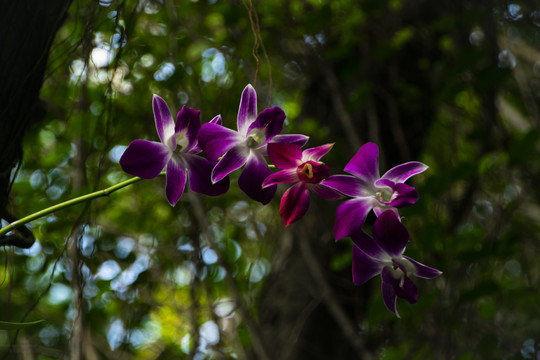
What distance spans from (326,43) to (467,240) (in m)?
0.79

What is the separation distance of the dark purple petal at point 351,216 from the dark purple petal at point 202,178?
0.10m

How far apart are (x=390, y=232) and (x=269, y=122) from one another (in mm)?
127

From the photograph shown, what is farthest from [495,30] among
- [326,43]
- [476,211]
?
[476,211]

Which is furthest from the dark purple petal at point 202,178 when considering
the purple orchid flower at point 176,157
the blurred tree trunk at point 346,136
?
the blurred tree trunk at point 346,136

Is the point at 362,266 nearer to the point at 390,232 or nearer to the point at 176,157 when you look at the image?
the point at 390,232

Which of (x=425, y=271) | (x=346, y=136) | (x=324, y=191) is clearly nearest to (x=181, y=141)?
(x=324, y=191)

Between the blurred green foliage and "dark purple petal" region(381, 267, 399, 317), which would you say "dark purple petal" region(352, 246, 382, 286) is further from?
the blurred green foliage

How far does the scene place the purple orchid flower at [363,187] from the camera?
1.33 feet

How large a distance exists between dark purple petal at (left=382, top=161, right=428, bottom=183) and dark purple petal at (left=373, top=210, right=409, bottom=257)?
4cm

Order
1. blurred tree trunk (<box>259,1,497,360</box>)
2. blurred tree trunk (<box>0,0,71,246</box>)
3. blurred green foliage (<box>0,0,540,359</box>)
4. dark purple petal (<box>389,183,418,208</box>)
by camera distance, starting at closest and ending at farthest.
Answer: dark purple petal (<box>389,183,418,208</box>) → blurred tree trunk (<box>0,0,71,246</box>) → blurred green foliage (<box>0,0,540,359</box>) → blurred tree trunk (<box>259,1,497,360</box>)

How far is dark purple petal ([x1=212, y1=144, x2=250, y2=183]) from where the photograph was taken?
0.41 m

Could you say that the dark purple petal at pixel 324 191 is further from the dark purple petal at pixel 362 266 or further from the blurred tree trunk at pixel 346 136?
the blurred tree trunk at pixel 346 136

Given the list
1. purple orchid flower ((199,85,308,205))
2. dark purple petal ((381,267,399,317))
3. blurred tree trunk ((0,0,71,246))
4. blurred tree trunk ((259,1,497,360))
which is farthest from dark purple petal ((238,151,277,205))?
blurred tree trunk ((259,1,497,360))

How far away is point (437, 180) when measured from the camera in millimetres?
1171
